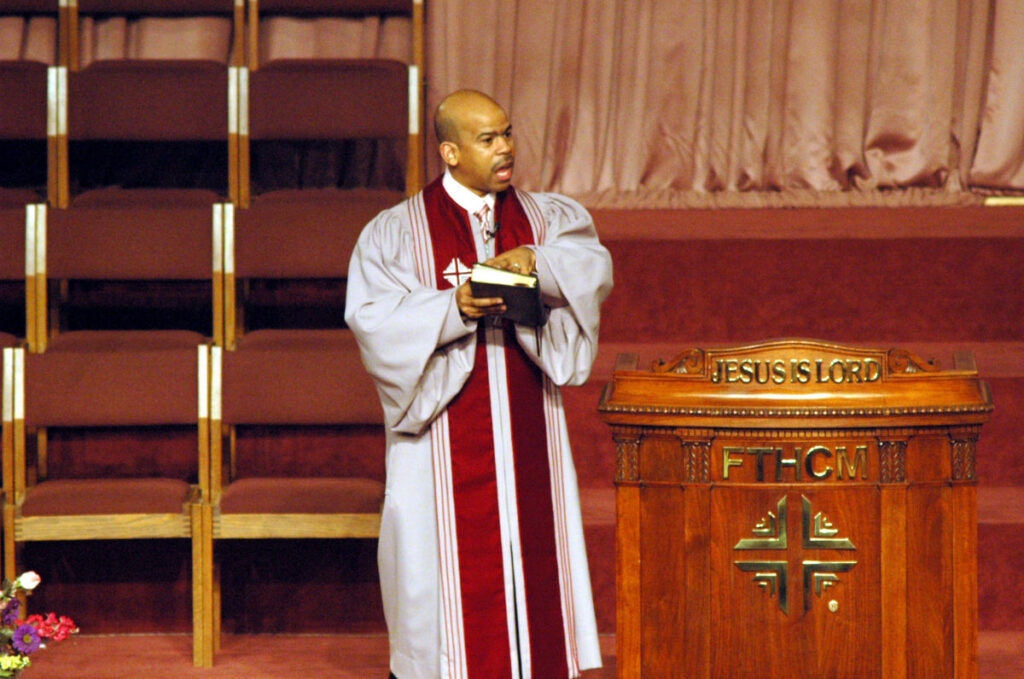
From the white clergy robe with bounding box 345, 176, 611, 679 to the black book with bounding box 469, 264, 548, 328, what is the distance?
15 cm

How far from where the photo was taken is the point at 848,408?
2000mm

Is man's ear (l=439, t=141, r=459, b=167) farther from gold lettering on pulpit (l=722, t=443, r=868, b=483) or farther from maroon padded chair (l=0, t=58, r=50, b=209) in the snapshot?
maroon padded chair (l=0, t=58, r=50, b=209)

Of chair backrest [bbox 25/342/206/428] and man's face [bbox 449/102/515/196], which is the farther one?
chair backrest [bbox 25/342/206/428]

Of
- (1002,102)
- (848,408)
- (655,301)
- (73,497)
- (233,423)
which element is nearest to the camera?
(848,408)

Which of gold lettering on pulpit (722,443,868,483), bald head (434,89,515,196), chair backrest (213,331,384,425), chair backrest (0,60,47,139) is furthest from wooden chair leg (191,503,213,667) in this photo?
gold lettering on pulpit (722,443,868,483)

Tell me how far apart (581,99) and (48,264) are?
1658 mm

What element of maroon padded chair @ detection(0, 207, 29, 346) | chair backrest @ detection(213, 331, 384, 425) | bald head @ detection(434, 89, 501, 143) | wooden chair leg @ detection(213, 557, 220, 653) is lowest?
wooden chair leg @ detection(213, 557, 220, 653)

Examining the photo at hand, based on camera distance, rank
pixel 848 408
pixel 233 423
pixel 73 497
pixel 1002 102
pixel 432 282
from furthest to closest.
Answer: pixel 1002 102 → pixel 233 423 → pixel 73 497 → pixel 432 282 → pixel 848 408

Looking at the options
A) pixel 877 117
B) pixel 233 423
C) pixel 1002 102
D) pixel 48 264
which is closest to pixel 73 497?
pixel 233 423

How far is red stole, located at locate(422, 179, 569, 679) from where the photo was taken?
234cm

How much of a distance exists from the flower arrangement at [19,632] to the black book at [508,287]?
82 cm

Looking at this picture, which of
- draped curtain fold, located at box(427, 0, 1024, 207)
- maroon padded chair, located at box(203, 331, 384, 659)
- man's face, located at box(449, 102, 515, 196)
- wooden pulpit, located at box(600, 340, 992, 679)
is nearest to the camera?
wooden pulpit, located at box(600, 340, 992, 679)

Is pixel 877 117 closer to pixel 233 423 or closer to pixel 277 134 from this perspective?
pixel 277 134

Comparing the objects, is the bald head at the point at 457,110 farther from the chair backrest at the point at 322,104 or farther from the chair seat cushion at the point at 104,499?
the chair backrest at the point at 322,104
